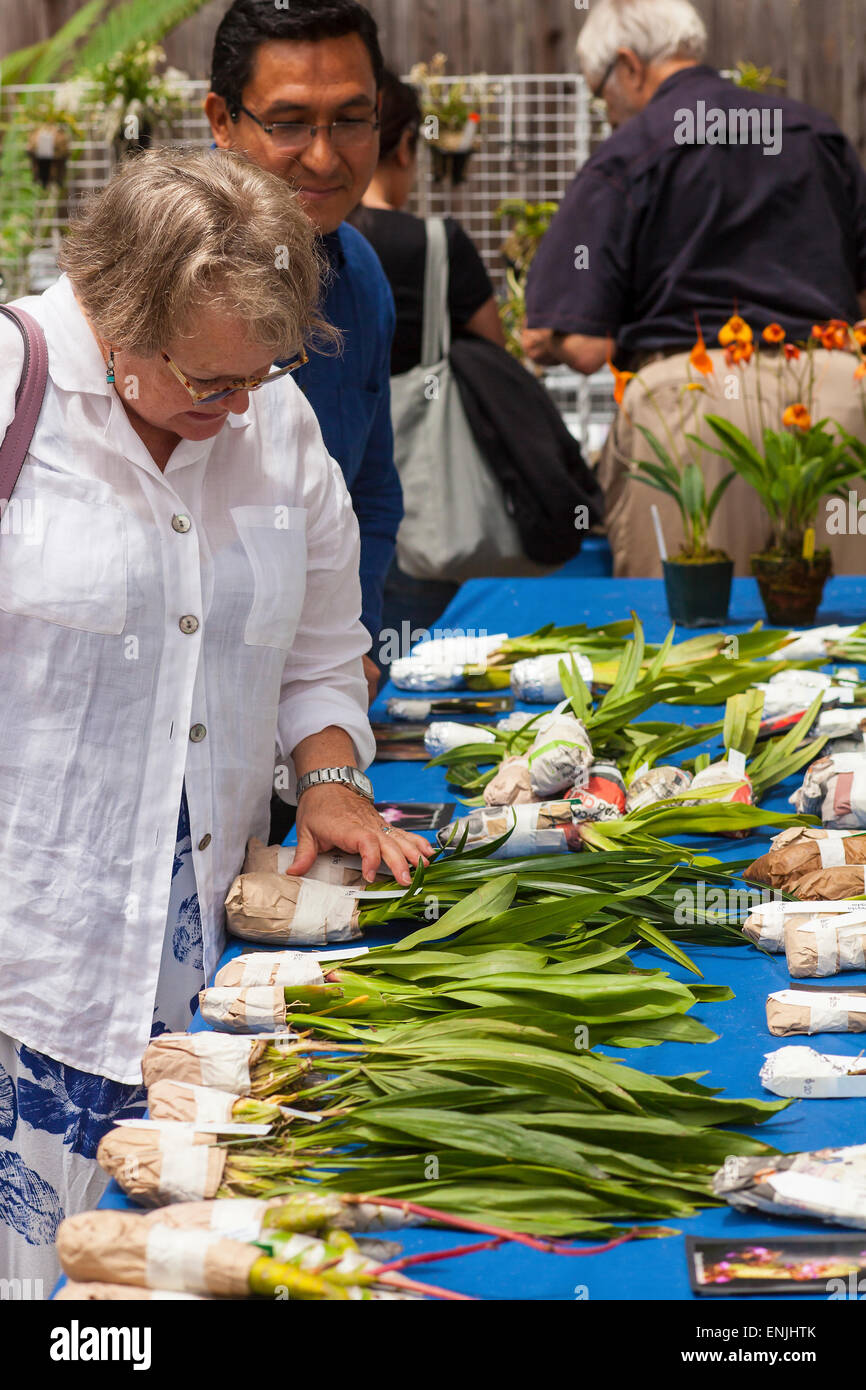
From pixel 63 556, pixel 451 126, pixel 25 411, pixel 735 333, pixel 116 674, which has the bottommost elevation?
pixel 116 674

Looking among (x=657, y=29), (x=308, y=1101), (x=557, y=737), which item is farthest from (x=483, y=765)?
(x=657, y=29)

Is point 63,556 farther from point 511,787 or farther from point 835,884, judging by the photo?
point 835,884

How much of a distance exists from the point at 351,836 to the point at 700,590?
143 cm

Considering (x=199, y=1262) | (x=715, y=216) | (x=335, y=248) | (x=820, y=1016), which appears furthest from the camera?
(x=715, y=216)

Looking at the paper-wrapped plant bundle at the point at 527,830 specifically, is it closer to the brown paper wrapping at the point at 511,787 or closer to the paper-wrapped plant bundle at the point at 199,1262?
the brown paper wrapping at the point at 511,787

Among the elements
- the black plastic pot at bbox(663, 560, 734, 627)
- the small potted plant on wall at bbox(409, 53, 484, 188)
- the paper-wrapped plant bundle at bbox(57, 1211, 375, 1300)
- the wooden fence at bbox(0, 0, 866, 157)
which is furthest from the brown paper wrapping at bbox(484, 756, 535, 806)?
the wooden fence at bbox(0, 0, 866, 157)

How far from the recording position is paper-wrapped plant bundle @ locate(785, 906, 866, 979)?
134 cm

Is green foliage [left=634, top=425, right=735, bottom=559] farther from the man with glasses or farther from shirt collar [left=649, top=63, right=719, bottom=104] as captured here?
shirt collar [left=649, top=63, right=719, bottom=104]

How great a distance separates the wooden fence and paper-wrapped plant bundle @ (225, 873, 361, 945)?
5.29 m

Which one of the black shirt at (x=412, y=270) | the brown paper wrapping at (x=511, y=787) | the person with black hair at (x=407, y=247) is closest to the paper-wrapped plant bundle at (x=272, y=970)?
the brown paper wrapping at (x=511, y=787)

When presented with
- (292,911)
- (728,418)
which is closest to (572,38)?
(728,418)

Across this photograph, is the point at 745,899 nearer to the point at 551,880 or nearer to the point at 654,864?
the point at 654,864

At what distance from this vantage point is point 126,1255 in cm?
92

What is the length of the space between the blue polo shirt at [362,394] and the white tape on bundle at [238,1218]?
1294 mm
